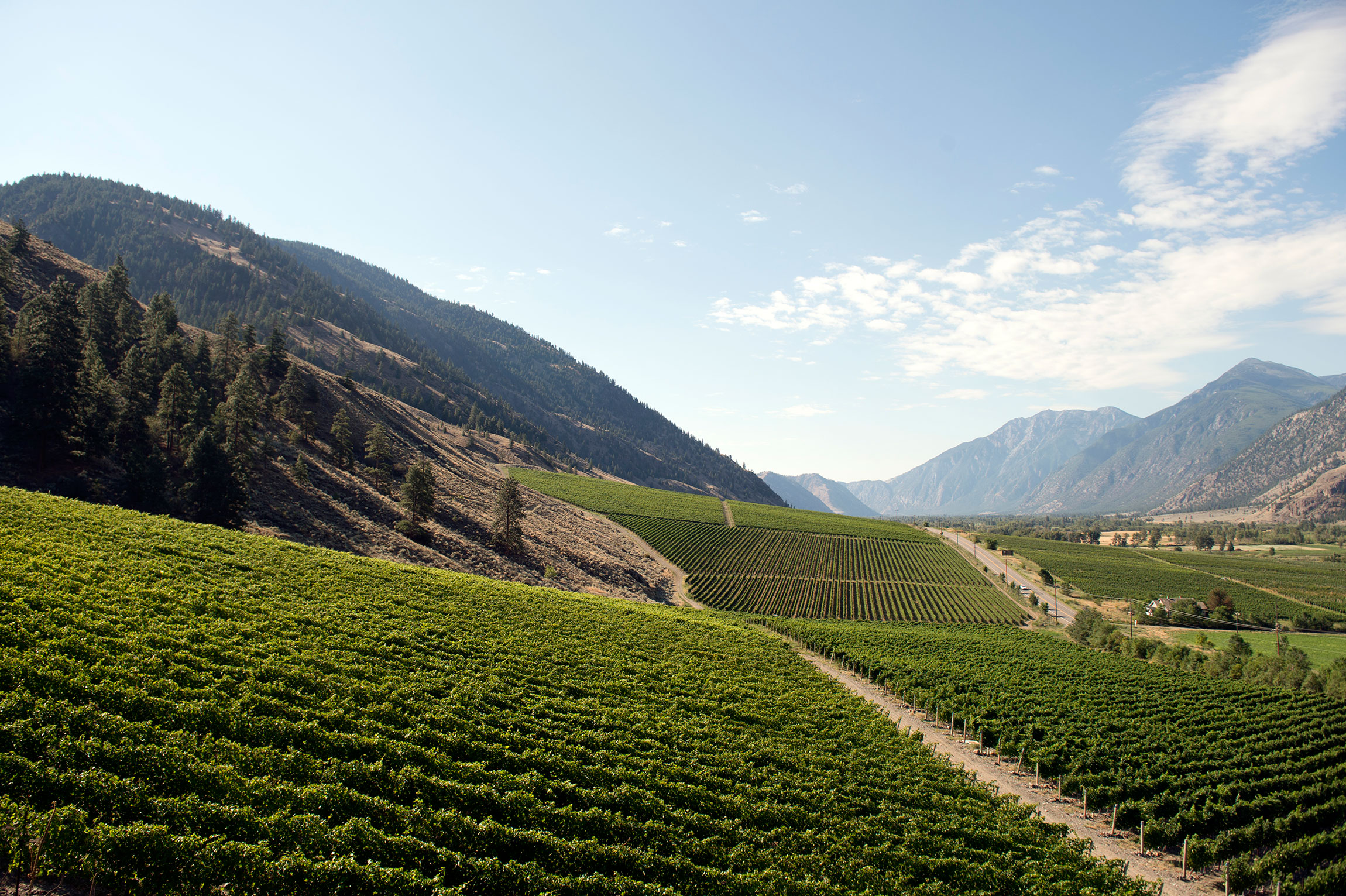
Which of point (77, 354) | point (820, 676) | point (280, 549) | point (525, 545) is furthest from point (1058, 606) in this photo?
point (77, 354)

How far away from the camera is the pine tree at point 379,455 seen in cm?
7350

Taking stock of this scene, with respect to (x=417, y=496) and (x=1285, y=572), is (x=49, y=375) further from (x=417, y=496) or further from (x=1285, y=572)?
(x=1285, y=572)

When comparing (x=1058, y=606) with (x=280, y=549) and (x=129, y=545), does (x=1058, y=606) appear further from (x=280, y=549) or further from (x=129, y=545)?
(x=129, y=545)

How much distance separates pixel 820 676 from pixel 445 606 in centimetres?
2496

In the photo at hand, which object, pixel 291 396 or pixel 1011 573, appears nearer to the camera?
pixel 291 396

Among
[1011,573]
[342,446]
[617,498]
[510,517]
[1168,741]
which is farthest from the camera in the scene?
[617,498]

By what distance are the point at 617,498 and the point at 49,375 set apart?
96.7 m

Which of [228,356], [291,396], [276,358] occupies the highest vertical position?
[276,358]

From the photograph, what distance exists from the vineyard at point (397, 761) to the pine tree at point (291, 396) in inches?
1866

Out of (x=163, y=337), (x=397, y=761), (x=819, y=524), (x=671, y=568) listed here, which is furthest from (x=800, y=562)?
(x=163, y=337)

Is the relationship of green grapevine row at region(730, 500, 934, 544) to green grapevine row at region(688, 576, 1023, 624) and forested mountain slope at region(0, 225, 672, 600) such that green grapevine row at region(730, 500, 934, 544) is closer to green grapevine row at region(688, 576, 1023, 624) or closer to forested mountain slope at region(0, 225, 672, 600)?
green grapevine row at region(688, 576, 1023, 624)

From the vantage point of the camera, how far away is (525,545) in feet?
240

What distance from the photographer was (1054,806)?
2528 centimetres

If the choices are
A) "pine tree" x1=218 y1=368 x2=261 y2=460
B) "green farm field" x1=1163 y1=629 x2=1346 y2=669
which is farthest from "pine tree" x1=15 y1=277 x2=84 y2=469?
"green farm field" x1=1163 y1=629 x2=1346 y2=669
